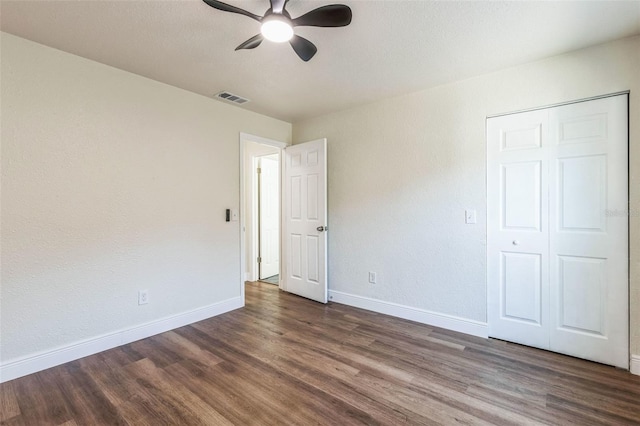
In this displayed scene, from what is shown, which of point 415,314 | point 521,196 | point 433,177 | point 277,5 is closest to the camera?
point 277,5

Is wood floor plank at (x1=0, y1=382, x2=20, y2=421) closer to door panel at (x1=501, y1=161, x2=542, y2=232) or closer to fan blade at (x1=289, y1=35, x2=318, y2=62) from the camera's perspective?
fan blade at (x1=289, y1=35, x2=318, y2=62)

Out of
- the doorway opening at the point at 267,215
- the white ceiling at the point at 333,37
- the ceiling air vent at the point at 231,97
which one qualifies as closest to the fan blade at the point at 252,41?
the white ceiling at the point at 333,37

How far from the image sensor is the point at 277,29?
174cm

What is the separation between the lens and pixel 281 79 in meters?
2.79

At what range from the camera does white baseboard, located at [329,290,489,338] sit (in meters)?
2.79

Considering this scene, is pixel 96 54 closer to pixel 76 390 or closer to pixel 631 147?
pixel 76 390

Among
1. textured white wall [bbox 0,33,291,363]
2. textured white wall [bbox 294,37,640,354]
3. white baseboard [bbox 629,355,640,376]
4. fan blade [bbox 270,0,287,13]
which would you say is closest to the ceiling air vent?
textured white wall [bbox 0,33,291,363]

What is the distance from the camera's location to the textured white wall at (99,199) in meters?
2.12

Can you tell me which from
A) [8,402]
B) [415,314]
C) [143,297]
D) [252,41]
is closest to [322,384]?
[415,314]

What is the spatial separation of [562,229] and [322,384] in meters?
2.24

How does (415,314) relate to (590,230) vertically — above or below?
below

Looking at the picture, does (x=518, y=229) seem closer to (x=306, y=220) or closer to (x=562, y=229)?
(x=562, y=229)

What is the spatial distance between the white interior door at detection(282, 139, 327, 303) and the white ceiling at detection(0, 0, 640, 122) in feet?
3.72

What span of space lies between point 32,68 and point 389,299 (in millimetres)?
3727
